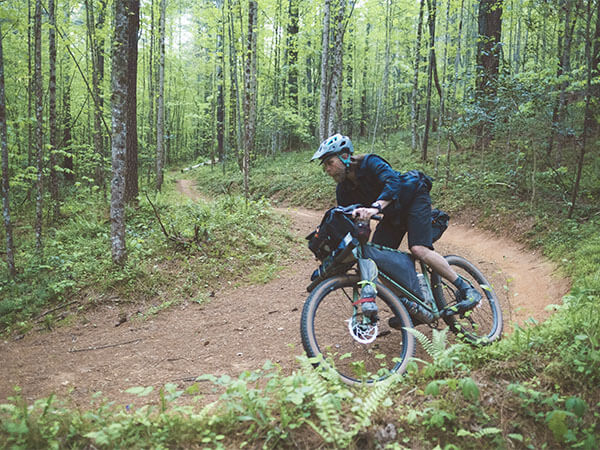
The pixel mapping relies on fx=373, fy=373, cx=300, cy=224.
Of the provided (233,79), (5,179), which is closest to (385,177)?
(5,179)

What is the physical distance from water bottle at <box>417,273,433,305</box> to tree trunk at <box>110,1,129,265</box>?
5.42m

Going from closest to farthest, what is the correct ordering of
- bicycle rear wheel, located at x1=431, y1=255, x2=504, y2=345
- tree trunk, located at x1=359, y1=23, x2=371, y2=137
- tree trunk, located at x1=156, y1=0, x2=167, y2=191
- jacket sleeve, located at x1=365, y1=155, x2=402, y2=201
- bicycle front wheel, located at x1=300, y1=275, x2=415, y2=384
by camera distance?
bicycle front wheel, located at x1=300, y1=275, x2=415, y2=384 < jacket sleeve, located at x1=365, y1=155, x2=402, y2=201 < bicycle rear wheel, located at x1=431, y1=255, x2=504, y2=345 < tree trunk, located at x1=156, y1=0, x2=167, y2=191 < tree trunk, located at x1=359, y1=23, x2=371, y2=137

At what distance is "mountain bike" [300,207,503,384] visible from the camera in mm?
3326

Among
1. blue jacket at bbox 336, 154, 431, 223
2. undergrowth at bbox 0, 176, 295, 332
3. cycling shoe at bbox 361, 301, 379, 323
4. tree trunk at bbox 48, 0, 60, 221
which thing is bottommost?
undergrowth at bbox 0, 176, 295, 332

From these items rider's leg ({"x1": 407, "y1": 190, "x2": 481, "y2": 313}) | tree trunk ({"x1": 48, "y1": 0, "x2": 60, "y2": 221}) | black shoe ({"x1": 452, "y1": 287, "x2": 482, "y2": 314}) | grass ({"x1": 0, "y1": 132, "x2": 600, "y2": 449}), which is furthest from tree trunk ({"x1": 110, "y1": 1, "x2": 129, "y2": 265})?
black shoe ({"x1": 452, "y1": 287, "x2": 482, "y2": 314})

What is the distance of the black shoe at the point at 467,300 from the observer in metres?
4.00

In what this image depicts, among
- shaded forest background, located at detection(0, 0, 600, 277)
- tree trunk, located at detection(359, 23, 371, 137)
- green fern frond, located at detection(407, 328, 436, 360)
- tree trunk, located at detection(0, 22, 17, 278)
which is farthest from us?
tree trunk, located at detection(359, 23, 371, 137)

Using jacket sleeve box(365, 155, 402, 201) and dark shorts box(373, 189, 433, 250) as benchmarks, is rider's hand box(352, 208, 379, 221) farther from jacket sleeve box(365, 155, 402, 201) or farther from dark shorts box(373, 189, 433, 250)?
dark shorts box(373, 189, 433, 250)

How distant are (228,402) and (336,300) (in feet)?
5.17

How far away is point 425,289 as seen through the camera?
4035 millimetres

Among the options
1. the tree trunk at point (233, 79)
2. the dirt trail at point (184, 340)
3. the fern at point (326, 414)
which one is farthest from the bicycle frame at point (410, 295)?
the tree trunk at point (233, 79)

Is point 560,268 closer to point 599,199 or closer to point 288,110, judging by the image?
point 599,199

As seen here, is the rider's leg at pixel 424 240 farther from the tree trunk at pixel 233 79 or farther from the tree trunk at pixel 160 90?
the tree trunk at pixel 160 90

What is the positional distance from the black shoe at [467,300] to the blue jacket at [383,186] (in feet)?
3.63
